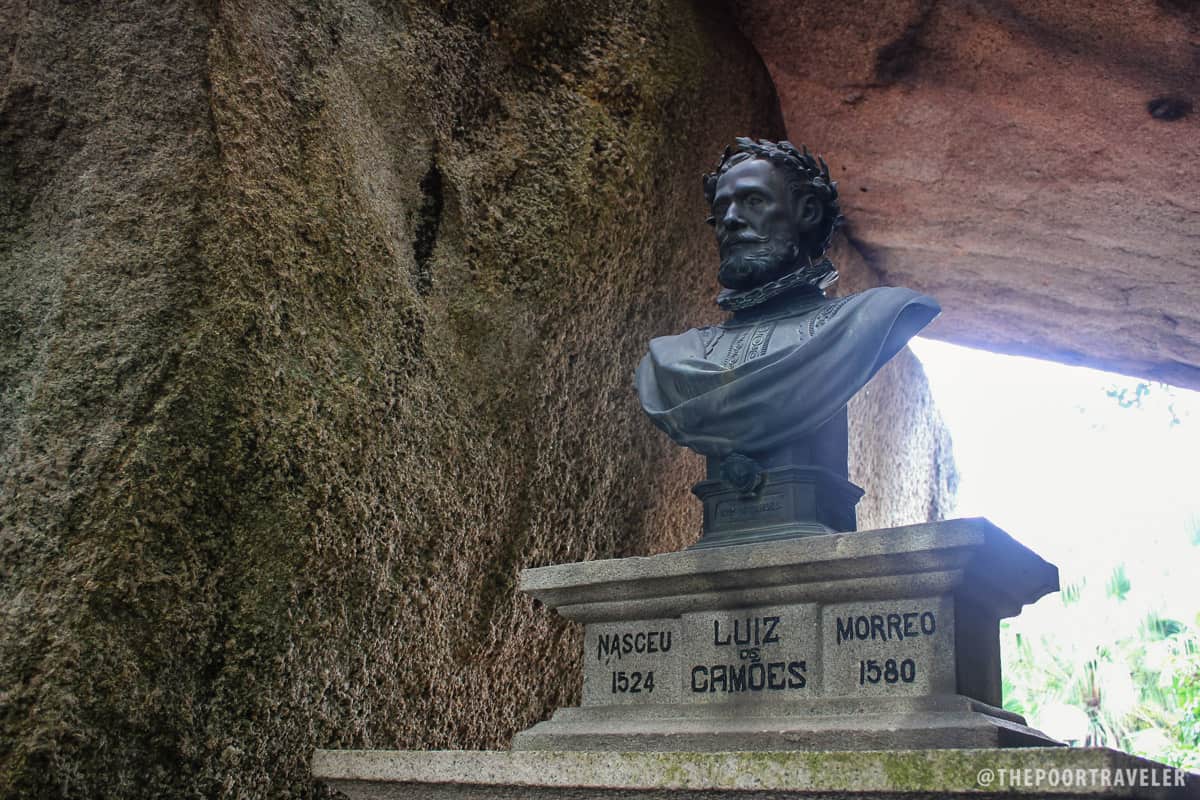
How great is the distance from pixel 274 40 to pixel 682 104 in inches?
72.5

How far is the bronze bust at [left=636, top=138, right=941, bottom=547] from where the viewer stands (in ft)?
9.55

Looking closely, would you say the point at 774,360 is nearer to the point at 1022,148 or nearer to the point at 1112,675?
the point at 1022,148

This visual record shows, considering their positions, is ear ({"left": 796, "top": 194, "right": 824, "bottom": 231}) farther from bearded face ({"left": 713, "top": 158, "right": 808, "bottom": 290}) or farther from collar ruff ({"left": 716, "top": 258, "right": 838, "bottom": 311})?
collar ruff ({"left": 716, "top": 258, "right": 838, "bottom": 311})

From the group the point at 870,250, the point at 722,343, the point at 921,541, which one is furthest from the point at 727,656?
the point at 870,250

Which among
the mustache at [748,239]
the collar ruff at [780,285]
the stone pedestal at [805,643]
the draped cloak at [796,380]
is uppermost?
the mustache at [748,239]

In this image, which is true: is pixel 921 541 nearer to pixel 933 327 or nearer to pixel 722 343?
pixel 722 343

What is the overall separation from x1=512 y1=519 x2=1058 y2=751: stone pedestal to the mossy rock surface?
650 mm

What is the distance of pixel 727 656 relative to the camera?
8.96 ft

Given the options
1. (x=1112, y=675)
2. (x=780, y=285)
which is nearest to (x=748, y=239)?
(x=780, y=285)

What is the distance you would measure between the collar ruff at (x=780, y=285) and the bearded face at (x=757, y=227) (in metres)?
0.02

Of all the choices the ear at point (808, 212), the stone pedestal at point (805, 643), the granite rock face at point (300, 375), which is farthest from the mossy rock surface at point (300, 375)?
the ear at point (808, 212)

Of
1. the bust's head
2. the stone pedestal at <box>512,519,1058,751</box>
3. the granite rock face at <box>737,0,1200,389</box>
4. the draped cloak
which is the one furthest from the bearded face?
the granite rock face at <box>737,0,1200,389</box>

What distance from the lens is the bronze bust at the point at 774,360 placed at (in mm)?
2910

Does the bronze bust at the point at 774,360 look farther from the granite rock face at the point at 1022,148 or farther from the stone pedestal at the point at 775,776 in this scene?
the granite rock face at the point at 1022,148
